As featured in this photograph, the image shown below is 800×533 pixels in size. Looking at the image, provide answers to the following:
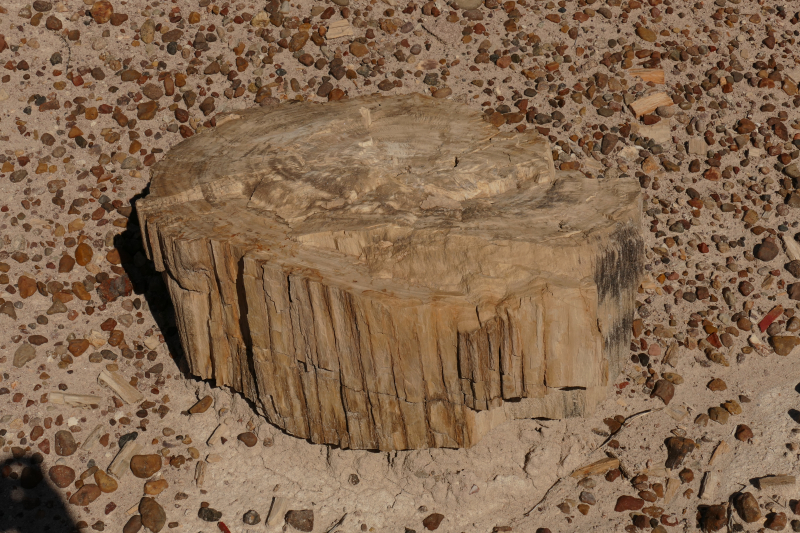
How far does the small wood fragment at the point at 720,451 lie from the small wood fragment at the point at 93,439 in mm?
2683

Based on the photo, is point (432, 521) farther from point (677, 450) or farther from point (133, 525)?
point (133, 525)

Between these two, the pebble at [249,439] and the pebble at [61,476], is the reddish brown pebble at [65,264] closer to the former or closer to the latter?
the pebble at [61,476]

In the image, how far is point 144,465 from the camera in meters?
3.46

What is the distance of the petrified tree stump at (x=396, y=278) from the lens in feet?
9.35

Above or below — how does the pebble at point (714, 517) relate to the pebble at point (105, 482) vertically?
below

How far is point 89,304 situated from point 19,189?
80 cm

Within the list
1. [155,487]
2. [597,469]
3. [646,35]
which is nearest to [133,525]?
[155,487]

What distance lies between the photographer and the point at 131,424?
365 cm

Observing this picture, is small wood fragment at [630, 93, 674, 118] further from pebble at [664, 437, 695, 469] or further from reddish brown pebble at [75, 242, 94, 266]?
reddish brown pebble at [75, 242, 94, 266]

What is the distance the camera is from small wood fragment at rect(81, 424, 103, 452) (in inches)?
140

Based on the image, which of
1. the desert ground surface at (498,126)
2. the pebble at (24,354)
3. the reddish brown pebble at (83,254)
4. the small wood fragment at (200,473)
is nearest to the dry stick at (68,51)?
the desert ground surface at (498,126)

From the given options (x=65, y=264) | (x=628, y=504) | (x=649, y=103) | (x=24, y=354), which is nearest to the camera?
(x=628, y=504)

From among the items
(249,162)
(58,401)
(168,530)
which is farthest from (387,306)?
(58,401)

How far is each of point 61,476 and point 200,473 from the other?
1.94 ft
